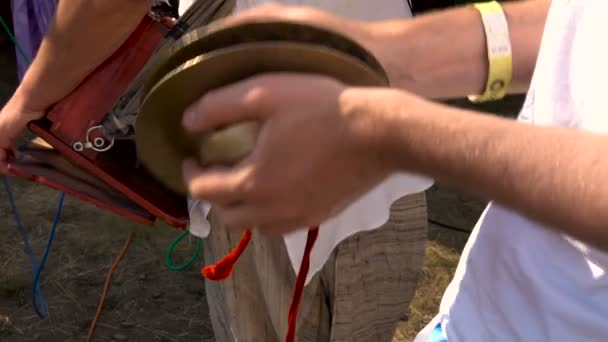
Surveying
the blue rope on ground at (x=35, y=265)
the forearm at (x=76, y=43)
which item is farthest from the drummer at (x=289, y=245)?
the blue rope on ground at (x=35, y=265)

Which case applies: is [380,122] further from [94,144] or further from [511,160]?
[94,144]

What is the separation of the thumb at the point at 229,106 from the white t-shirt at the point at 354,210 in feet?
2.02

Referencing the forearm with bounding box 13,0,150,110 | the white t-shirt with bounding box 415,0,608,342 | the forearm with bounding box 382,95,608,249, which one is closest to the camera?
the forearm with bounding box 382,95,608,249

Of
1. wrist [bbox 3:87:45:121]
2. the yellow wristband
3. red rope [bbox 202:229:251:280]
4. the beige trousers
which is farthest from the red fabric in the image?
wrist [bbox 3:87:45:121]

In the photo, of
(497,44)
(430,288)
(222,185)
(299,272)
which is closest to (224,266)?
(299,272)

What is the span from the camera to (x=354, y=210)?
133 cm

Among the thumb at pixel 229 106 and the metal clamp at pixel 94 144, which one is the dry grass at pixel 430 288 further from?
the thumb at pixel 229 106

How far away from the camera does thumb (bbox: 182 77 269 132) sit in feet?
2.01

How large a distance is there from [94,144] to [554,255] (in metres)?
0.78

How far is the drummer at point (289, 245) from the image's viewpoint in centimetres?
124

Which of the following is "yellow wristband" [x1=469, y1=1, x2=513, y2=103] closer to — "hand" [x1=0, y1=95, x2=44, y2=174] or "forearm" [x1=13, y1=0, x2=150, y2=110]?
"forearm" [x1=13, y1=0, x2=150, y2=110]

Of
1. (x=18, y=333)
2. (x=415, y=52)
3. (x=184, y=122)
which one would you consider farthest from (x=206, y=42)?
(x=18, y=333)

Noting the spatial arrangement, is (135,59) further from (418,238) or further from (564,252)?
(564,252)

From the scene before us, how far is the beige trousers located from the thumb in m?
0.76
